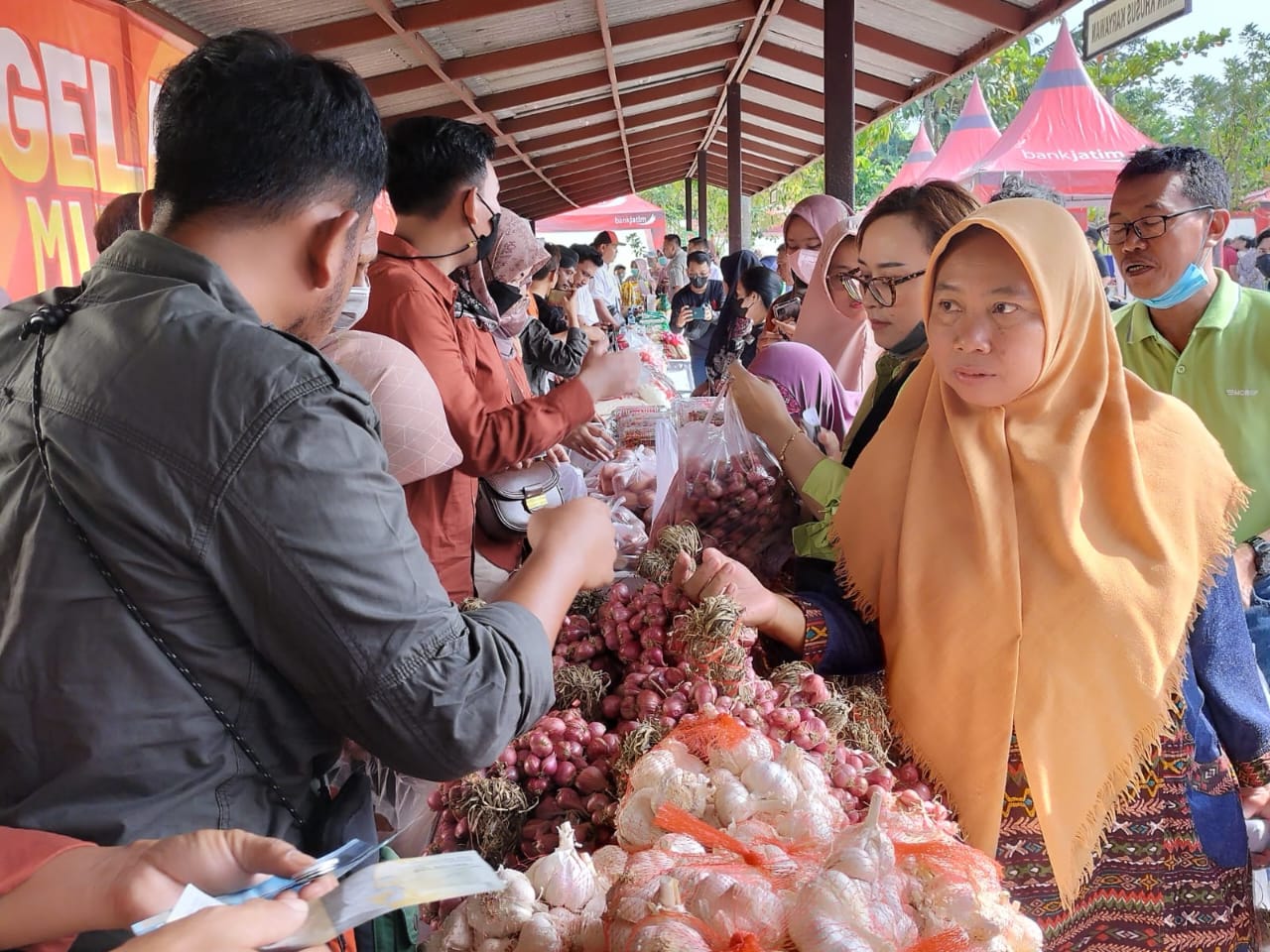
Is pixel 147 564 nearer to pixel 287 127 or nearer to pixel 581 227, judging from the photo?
pixel 287 127

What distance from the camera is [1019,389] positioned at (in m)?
1.59

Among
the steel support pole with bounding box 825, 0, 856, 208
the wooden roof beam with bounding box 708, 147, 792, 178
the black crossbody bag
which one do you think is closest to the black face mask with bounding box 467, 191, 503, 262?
the black crossbody bag

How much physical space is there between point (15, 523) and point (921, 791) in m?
1.31

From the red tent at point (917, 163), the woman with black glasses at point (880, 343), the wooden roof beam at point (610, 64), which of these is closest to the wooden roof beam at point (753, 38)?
the wooden roof beam at point (610, 64)

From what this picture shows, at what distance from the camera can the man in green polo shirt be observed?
251 cm

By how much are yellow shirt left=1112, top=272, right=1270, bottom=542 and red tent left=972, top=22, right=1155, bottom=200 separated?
7261mm

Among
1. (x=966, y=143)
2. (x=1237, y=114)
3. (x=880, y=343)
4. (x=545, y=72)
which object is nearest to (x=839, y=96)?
(x=545, y=72)

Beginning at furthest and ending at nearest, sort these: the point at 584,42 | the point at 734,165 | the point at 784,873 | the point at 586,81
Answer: the point at 734,165 → the point at 586,81 → the point at 584,42 → the point at 784,873

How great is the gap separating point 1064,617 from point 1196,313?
5.39 ft

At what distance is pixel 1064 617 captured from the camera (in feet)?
5.14

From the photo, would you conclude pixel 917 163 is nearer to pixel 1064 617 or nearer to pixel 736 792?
pixel 1064 617

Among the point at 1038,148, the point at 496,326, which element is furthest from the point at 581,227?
the point at 496,326

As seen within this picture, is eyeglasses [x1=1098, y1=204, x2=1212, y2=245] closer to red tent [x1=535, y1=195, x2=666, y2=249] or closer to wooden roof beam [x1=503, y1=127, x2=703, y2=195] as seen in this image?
wooden roof beam [x1=503, y1=127, x2=703, y2=195]

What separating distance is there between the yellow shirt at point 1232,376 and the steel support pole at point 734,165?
8118 millimetres
